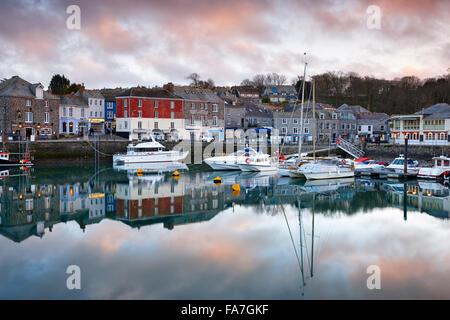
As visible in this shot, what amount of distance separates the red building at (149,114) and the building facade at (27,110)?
8.41 m

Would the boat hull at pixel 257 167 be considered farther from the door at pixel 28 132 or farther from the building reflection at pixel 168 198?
the door at pixel 28 132

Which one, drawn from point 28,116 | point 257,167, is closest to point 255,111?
point 257,167

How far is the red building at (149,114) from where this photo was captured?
57062mm

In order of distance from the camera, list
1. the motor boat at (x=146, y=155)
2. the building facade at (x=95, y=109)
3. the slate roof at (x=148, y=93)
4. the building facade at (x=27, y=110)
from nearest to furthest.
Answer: the motor boat at (x=146, y=155) < the building facade at (x=27, y=110) < the slate roof at (x=148, y=93) < the building facade at (x=95, y=109)

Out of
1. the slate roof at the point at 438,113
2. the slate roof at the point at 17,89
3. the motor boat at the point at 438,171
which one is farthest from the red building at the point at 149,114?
the motor boat at the point at 438,171

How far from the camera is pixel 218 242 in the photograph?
15.8 meters

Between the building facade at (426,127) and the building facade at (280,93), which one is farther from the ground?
the building facade at (280,93)

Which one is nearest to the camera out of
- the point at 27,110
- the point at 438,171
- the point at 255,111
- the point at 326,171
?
the point at 326,171

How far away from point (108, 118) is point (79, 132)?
7.15 meters

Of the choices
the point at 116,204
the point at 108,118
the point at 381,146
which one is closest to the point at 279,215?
the point at 116,204

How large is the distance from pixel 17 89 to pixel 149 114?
1644 centimetres

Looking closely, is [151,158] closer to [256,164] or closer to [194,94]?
[256,164]

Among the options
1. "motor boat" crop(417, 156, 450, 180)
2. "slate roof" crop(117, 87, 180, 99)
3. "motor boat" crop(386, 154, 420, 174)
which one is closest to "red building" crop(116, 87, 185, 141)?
"slate roof" crop(117, 87, 180, 99)

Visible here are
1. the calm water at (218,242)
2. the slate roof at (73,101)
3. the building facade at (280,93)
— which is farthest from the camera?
the building facade at (280,93)
